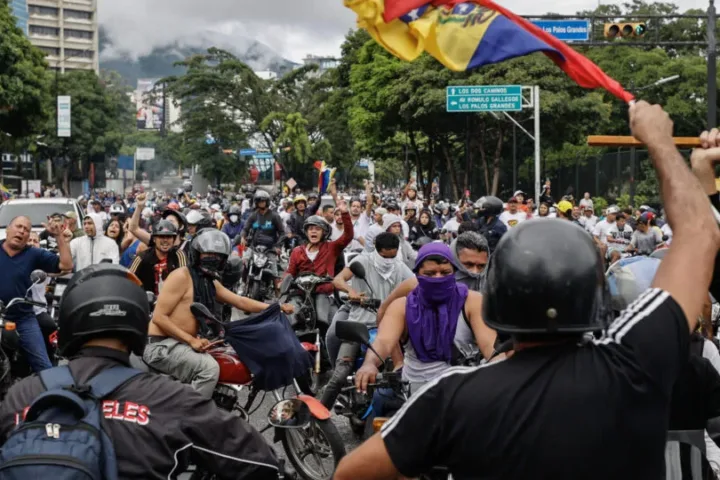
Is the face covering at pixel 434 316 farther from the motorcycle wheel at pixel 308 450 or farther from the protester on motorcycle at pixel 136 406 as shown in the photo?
the protester on motorcycle at pixel 136 406

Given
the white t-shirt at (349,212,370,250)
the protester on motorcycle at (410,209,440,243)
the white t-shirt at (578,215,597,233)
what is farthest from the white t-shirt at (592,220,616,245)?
the white t-shirt at (349,212,370,250)

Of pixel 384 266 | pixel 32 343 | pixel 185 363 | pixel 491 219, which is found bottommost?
pixel 32 343

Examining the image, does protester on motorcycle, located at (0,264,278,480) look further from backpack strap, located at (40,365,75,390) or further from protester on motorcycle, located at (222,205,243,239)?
protester on motorcycle, located at (222,205,243,239)

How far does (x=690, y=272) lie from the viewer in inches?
92.9

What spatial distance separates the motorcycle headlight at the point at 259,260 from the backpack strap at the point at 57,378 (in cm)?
1323

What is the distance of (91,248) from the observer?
11922 mm

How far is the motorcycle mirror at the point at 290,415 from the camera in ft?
20.9

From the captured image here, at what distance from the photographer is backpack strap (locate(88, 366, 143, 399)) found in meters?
2.75

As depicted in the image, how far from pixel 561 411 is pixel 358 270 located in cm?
633

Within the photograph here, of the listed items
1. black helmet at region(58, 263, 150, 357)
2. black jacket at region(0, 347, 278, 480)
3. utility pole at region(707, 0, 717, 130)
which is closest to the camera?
black jacket at region(0, 347, 278, 480)

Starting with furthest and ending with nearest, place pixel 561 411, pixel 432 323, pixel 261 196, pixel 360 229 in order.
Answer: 1. pixel 360 229
2. pixel 261 196
3. pixel 432 323
4. pixel 561 411

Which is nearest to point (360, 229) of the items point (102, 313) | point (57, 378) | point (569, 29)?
point (569, 29)

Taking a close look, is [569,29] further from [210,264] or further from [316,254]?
[210,264]

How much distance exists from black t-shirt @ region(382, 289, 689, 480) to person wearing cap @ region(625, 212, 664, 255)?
49.8 ft
